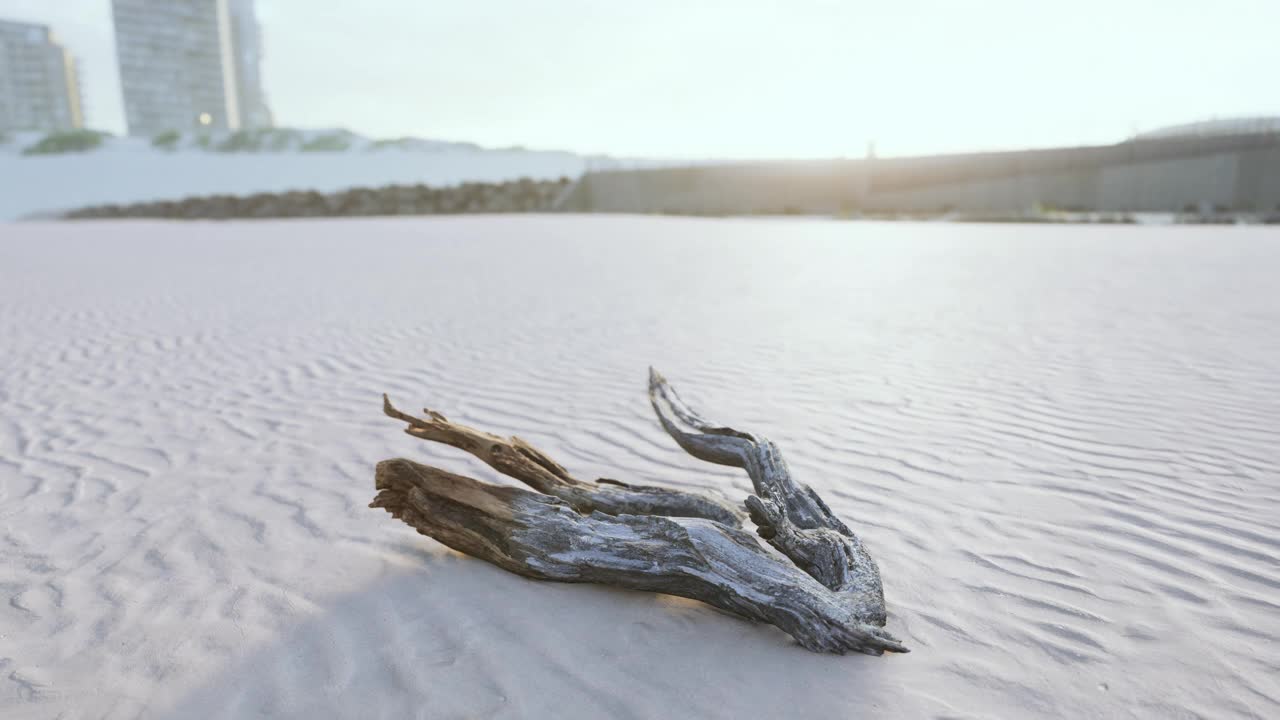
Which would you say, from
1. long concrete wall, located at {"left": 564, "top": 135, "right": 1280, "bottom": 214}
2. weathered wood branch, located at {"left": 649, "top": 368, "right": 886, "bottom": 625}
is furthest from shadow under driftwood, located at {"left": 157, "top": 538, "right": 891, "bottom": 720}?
long concrete wall, located at {"left": 564, "top": 135, "right": 1280, "bottom": 214}

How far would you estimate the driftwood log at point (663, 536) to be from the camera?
2.40 metres

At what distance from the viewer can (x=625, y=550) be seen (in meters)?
2.61

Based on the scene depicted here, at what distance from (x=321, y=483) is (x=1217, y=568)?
12.0 feet

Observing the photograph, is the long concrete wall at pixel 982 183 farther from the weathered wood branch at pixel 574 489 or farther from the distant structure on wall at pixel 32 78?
the distant structure on wall at pixel 32 78

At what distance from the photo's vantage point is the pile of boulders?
31.0 meters

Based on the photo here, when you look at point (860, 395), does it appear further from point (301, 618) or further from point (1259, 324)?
point (1259, 324)

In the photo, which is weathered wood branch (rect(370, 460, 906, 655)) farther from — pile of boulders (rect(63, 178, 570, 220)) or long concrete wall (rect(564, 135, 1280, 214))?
pile of boulders (rect(63, 178, 570, 220))

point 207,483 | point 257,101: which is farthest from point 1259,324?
point 257,101

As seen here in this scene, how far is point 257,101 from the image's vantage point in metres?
108

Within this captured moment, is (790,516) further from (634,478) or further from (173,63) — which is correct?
(173,63)

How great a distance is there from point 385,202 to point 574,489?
3044 centimetres

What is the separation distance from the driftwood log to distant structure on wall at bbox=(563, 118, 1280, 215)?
2621 centimetres

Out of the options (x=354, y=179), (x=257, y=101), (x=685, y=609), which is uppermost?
(x=257, y=101)

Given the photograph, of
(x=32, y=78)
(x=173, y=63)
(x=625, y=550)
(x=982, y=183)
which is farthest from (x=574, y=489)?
(x=32, y=78)
